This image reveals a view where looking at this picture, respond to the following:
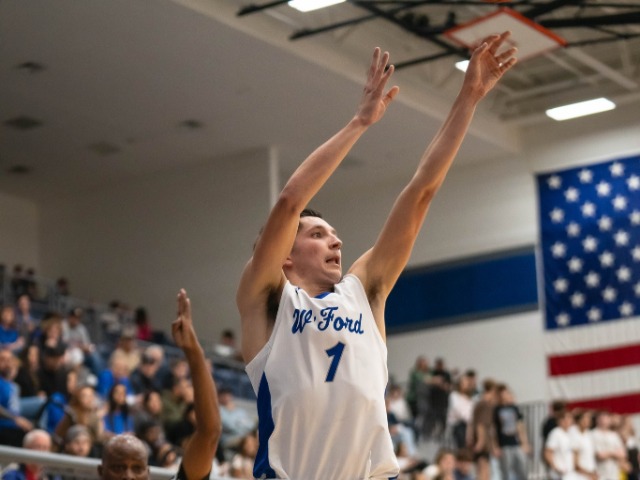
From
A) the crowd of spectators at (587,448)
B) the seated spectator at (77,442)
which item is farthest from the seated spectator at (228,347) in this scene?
the seated spectator at (77,442)

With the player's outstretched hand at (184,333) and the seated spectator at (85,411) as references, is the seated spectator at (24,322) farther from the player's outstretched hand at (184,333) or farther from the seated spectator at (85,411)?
the player's outstretched hand at (184,333)

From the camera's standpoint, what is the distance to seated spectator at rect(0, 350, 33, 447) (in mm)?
11305

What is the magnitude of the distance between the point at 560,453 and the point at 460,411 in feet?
7.93

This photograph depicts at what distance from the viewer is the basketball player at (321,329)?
166 inches

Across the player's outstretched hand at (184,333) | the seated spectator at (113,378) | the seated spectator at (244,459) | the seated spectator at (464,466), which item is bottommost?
the seated spectator at (464,466)

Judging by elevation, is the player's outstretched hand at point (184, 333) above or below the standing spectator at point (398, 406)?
above

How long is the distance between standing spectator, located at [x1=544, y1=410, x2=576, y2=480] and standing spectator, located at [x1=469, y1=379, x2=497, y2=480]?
3.02 ft

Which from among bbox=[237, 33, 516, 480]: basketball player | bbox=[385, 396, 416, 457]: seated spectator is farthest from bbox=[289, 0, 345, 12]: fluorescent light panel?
bbox=[237, 33, 516, 480]: basketball player

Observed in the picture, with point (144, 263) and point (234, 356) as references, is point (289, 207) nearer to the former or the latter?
point (234, 356)

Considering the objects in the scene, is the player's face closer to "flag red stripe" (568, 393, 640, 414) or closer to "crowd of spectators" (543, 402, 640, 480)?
"crowd of spectators" (543, 402, 640, 480)

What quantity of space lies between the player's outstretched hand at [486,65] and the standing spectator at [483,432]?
47.2 feet

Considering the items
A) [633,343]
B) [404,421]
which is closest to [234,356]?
[404,421]

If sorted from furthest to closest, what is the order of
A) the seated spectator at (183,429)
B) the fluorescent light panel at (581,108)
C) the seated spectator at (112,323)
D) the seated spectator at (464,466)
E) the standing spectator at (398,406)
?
the fluorescent light panel at (581,108), the seated spectator at (112,323), the standing spectator at (398,406), the seated spectator at (464,466), the seated spectator at (183,429)

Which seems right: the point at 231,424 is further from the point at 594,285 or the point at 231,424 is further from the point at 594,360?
the point at 594,285
